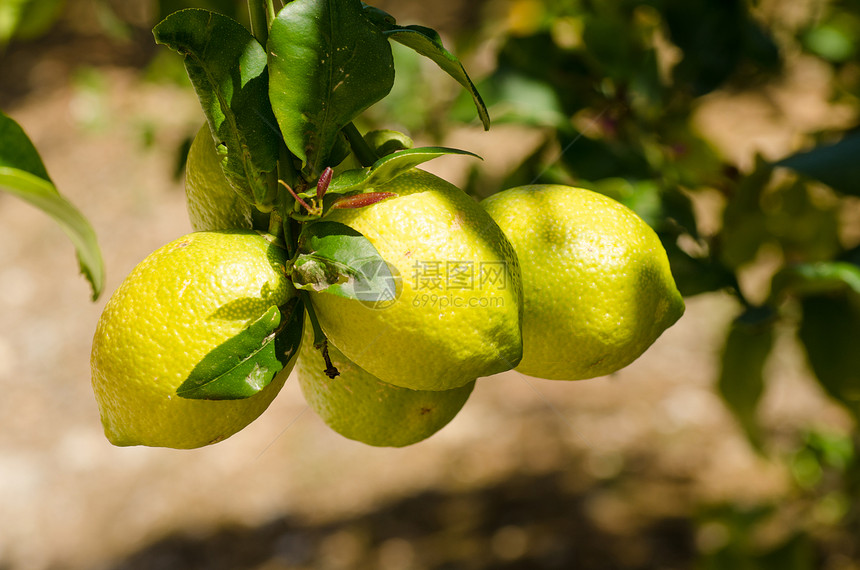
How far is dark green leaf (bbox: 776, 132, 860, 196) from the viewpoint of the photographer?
2.62ft

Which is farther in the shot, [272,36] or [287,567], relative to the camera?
[287,567]

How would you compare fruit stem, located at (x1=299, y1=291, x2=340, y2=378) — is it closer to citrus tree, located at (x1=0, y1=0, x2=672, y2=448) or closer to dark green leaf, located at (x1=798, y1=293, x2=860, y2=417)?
citrus tree, located at (x1=0, y1=0, x2=672, y2=448)

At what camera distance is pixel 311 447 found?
245 centimetres

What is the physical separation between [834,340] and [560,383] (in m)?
1.62

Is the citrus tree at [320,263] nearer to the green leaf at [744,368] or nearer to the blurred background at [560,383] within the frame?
the blurred background at [560,383]

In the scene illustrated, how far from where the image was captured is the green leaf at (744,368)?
1.09 meters

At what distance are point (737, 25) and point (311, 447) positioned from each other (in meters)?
1.90

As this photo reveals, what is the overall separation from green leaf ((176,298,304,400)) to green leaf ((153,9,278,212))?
0.28 feet

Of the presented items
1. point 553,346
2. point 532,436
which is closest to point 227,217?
point 553,346

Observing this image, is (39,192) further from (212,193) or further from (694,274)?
(694,274)

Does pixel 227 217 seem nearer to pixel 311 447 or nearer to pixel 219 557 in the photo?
pixel 219 557

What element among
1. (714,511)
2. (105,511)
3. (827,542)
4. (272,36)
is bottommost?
(105,511)

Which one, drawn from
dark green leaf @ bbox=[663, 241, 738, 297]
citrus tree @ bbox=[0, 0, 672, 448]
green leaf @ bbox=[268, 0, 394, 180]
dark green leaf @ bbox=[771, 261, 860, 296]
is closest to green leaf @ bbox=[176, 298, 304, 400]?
citrus tree @ bbox=[0, 0, 672, 448]

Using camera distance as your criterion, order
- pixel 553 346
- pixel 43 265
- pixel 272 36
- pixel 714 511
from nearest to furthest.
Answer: pixel 272 36
pixel 553 346
pixel 714 511
pixel 43 265
